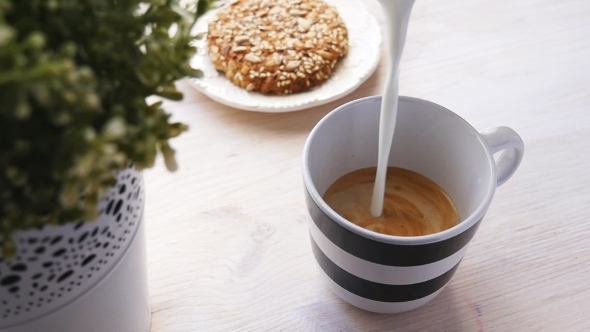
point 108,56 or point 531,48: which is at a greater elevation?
point 108,56

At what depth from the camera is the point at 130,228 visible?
1.12ft

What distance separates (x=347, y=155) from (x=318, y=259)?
0.33ft

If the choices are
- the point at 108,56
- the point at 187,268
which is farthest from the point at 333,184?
the point at 108,56

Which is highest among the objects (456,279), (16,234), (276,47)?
(16,234)

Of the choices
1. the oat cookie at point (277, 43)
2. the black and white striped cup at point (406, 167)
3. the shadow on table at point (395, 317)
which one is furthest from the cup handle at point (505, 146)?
the oat cookie at point (277, 43)

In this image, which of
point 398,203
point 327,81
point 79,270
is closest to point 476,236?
point 398,203

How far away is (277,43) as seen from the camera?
640mm

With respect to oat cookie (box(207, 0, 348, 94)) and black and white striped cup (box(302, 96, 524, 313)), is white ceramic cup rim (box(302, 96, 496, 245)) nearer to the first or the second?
black and white striped cup (box(302, 96, 524, 313))

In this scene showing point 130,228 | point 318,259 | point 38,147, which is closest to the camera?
point 38,147

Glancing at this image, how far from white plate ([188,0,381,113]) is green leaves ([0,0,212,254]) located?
→ 1.01 ft

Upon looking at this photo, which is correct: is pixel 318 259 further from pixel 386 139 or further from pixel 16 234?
pixel 16 234

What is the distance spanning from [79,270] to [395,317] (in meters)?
0.25

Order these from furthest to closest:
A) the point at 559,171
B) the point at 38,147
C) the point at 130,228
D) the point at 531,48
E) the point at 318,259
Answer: the point at 531,48, the point at 559,171, the point at 318,259, the point at 130,228, the point at 38,147

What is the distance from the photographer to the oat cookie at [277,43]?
61 centimetres
